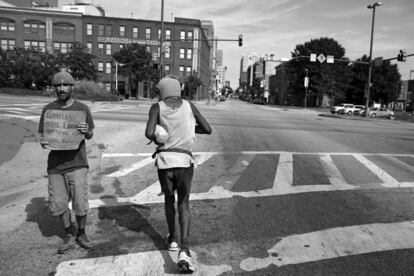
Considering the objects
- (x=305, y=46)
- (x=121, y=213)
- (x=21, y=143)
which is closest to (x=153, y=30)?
(x=305, y=46)

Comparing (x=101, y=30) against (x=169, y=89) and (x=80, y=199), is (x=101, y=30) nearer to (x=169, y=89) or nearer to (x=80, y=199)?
(x=80, y=199)

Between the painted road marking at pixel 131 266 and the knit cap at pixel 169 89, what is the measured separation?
5.44 ft

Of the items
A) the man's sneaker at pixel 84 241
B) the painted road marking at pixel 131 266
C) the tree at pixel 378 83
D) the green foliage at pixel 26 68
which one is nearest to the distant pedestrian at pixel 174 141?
the painted road marking at pixel 131 266

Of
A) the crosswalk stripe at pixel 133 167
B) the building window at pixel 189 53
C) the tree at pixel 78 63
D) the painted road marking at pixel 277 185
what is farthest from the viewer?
the building window at pixel 189 53

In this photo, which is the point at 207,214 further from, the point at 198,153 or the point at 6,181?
the point at 198,153

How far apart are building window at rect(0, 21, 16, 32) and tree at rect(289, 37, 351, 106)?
5191 cm

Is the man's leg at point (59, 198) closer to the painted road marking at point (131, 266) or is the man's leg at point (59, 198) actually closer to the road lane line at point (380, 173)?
the painted road marking at point (131, 266)

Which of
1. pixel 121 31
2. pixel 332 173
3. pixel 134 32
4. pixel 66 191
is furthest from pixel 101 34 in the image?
pixel 66 191

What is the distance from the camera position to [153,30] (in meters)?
74.6

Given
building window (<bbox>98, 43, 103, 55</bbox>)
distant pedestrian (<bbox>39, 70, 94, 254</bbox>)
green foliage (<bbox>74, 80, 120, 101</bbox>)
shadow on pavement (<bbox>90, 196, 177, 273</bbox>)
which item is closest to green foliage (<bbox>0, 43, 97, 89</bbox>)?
green foliage (<bbox>74, 80, 120, 101</bbox>)

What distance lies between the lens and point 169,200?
4.05 m

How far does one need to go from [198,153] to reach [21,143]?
178 inches

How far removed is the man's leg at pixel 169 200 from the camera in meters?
3.88

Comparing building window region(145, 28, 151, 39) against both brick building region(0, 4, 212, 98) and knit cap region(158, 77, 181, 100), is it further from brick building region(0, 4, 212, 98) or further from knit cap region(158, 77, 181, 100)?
knit cap region(158, 77, 181, 100)
